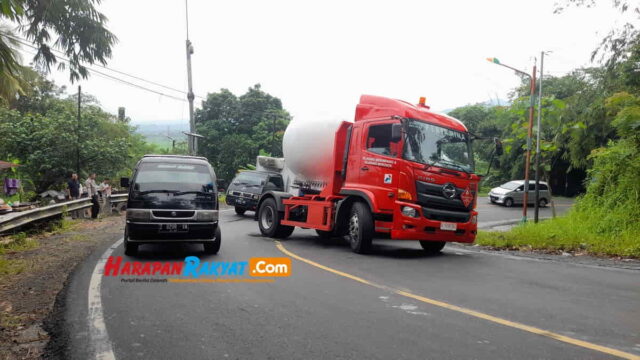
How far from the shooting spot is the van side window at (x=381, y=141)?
984cm

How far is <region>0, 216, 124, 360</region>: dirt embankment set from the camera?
15.1 ft

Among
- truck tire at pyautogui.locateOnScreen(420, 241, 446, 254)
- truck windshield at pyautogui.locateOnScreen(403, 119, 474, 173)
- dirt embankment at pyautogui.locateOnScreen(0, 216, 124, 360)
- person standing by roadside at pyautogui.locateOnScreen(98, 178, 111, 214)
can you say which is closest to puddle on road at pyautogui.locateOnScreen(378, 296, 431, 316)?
dirt embankment at pyautogui.locateOnScreen(0, 216, 124, 360)

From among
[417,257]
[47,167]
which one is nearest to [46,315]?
[417,257]

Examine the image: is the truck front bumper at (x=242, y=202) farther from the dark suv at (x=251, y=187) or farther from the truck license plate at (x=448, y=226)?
the truck license plate at (x=448, y=226)

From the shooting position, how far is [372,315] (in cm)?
525

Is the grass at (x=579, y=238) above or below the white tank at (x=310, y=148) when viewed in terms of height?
below

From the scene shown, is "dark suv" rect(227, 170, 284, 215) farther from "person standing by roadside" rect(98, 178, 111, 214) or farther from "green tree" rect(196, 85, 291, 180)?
"green tree" rect(196, 85, 291, 180)

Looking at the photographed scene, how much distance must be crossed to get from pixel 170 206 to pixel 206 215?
2.22 ft

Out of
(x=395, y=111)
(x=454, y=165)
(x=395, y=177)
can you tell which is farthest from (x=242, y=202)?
(x=454, y=165)

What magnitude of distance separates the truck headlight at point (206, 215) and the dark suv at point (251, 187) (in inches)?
397

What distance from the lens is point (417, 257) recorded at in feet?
32.8

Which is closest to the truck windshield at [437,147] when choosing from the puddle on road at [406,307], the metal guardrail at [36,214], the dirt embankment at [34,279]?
the puddle on road at [406,307]

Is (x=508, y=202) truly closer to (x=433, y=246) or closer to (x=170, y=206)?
(x=433, y=246)

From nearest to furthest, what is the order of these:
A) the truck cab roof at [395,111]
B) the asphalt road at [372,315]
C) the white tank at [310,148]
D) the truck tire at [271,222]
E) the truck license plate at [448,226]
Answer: the asphalt road at [372,315] → the truck license plate at [448,226] → the truck cab roof at [395,111] → the white tank at [310,148] → the truck tire at [271,222]
